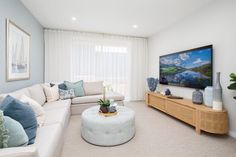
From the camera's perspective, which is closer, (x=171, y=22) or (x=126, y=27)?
(x=171, y=22)

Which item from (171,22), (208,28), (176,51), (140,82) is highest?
(171,22)

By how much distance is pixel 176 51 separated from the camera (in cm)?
392

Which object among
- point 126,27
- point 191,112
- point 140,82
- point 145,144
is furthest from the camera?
point 140,82

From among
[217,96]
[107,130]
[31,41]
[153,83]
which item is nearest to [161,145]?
[107,130]

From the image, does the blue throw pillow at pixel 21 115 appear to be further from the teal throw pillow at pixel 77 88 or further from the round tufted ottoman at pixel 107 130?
the teal throw pillow at pixel 77 88

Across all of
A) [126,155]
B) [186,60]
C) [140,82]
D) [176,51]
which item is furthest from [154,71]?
[126,155]

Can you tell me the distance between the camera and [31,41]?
3420 millimetres

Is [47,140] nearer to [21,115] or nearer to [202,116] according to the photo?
[21,115]

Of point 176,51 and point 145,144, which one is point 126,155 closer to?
point 145,144

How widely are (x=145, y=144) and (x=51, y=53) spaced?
13.0 ft

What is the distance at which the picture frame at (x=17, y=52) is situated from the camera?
238cm

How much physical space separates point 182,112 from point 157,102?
3.47ft

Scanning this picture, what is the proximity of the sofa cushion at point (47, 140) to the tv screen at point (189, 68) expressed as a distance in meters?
2.92

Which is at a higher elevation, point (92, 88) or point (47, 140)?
point (92, 88)
